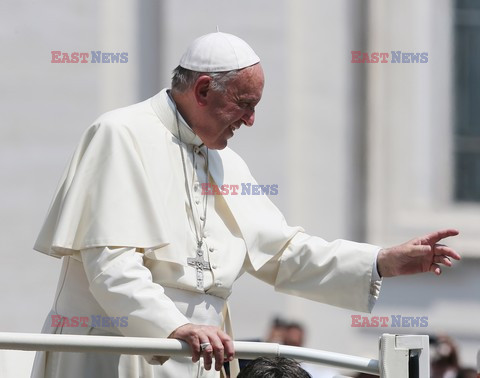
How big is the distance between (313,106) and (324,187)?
1.90 ft

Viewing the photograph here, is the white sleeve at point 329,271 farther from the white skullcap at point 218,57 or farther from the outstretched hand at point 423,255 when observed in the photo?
the white skullcap at point 218,57

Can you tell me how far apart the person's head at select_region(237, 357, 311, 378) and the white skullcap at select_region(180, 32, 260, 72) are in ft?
2.93

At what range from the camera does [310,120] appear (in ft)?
34.3

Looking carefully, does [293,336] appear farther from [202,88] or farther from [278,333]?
[202,88]

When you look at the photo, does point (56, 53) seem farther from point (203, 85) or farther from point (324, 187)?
point (203, 85)

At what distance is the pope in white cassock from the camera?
Answer: 4170 millimetres

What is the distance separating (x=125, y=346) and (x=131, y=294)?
227 millimetres

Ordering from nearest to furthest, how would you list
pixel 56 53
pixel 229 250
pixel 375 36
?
pixel 229 250
pixel 56 53
pixel 375 36

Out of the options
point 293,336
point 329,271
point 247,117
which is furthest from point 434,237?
point 293,336

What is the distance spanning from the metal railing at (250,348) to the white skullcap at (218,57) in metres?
0.90

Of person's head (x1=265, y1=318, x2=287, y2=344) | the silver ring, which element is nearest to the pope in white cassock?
the silver ring

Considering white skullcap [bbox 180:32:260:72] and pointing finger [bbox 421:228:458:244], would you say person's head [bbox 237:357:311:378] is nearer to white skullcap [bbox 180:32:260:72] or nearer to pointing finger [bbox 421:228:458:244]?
pointing finger [bbox 421:228:458:244]

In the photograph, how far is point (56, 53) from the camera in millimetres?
9984

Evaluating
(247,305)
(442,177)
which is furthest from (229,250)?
(442,177)
